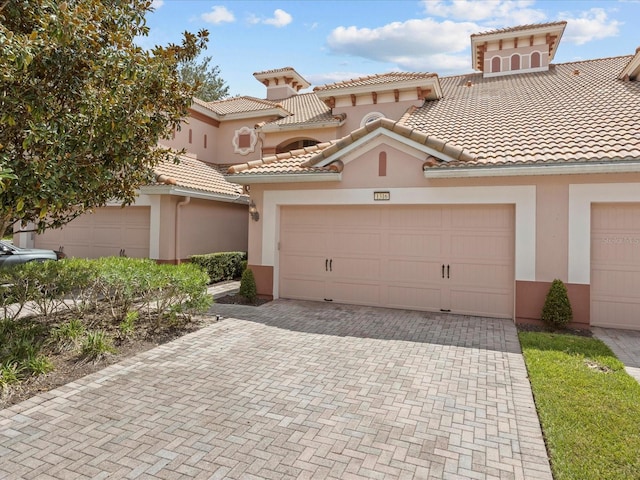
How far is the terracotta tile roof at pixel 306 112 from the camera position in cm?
1537

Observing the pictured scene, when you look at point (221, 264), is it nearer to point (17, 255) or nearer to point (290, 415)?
point (17, 255)

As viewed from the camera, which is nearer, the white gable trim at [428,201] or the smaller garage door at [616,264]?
the smaller garage door at [616,264]

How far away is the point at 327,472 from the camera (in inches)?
134

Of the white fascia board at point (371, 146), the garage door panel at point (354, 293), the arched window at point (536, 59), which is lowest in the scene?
the garage door panel at point (354, 293)

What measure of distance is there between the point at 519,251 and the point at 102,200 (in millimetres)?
8269

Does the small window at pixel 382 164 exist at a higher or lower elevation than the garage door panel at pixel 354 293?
higher

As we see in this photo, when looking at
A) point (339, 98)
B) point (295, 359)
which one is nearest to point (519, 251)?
point (295, 359)

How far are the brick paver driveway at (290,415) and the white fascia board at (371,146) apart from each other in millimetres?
4141

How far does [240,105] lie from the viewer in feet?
64.7

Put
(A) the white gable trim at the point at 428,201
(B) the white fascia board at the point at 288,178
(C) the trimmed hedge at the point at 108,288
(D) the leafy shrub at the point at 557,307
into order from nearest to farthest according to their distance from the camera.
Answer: (C) the trimmed hedge at the point at 108,288
(D) the leafy shrub at the point at 557,307
(A) the white gable trim at the point at 428,201
(B) the white fascia board at the point at 288,178

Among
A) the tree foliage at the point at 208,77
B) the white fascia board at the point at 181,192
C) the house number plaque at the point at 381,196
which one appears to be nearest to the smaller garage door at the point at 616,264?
the house number plaque at the point at 381,196

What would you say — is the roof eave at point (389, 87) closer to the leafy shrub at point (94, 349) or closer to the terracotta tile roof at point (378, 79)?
the terracotta tile roof at point (378, 79)

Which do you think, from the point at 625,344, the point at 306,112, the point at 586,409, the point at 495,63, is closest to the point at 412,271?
the point at 625,344

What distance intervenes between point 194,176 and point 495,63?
13.8m
